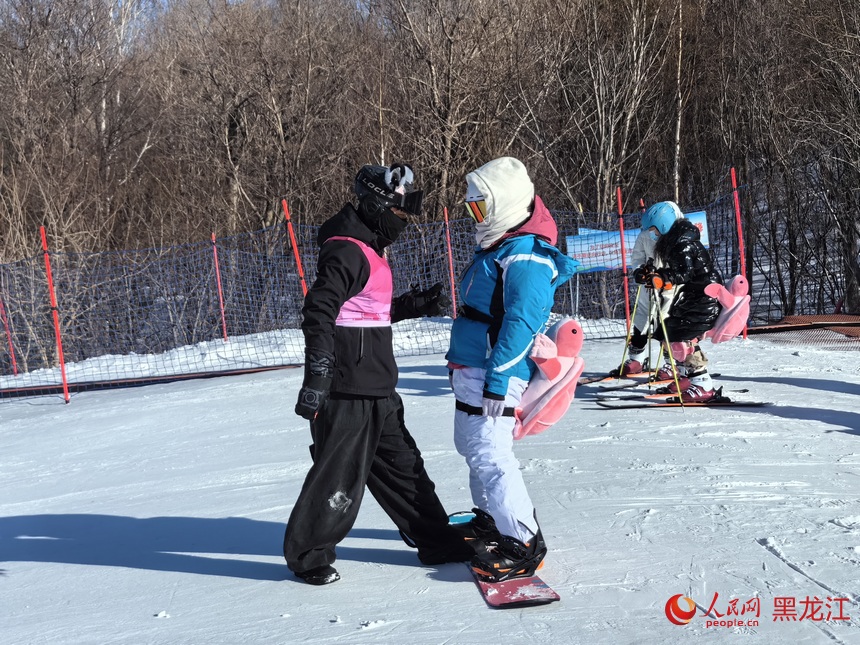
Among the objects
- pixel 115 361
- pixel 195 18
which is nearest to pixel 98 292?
pixel 115 361

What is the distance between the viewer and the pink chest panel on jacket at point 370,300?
12.6ft

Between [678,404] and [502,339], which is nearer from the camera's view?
[502,339]

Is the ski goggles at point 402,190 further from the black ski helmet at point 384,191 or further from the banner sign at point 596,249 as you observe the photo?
the banner sign at point 596,249

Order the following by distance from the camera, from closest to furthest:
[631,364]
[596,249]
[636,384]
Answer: [636,384] → [631,364] → [596,249]

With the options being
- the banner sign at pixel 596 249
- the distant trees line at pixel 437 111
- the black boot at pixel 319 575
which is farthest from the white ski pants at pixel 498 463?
the distant trees line at pixel 437 111

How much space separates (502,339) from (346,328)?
74 centimetres

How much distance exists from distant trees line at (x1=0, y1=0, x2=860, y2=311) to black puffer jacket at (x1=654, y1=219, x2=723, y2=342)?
8591 millimetres

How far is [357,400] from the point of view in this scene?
3828 mm

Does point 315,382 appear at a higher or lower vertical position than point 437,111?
lower

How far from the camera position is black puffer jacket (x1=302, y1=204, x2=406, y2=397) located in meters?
3.61

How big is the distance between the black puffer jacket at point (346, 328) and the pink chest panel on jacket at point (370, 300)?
29mm

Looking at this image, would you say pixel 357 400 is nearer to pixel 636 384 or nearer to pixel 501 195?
pixel 501 195

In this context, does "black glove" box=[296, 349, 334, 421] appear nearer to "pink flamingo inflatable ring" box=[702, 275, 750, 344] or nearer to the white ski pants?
the white ski pants

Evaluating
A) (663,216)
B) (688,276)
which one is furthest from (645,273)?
(663,216)
